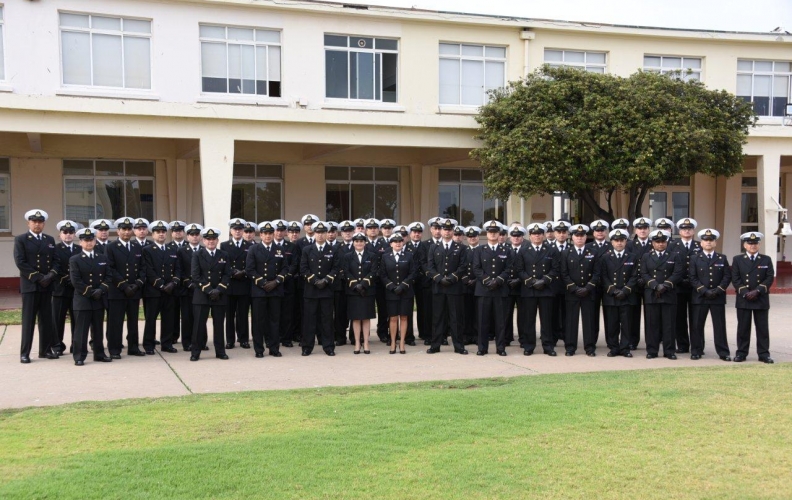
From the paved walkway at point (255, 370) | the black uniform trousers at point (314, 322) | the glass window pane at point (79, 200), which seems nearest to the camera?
the paved walkway at point (255, 370)

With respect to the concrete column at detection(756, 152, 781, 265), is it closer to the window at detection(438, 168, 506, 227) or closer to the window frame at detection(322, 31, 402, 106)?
the window at detection(438, 168, 506, 227)

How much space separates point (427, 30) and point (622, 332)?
429 inches

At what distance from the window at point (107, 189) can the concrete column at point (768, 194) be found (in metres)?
15.8

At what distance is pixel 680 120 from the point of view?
17.3m

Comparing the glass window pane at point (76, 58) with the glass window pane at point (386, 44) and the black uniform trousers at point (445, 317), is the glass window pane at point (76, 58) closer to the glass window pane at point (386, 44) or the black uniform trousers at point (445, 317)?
the glass window pane at point (386, 44)

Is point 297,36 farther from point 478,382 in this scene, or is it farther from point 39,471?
point 39,471

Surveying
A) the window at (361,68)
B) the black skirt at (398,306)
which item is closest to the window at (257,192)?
the window at (361,68)

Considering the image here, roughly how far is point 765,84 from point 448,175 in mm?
9310

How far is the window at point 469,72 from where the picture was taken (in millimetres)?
20406

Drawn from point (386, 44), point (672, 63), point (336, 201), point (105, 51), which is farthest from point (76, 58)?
point (672, 63)

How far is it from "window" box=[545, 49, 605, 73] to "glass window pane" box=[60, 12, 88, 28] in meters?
11.2

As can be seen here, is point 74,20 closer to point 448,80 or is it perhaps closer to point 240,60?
point 240,60

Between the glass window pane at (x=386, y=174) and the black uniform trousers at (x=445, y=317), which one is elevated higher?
the glass window pane at (x=386, y=174)

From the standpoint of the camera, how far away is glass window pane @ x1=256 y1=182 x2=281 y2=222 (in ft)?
71.5
